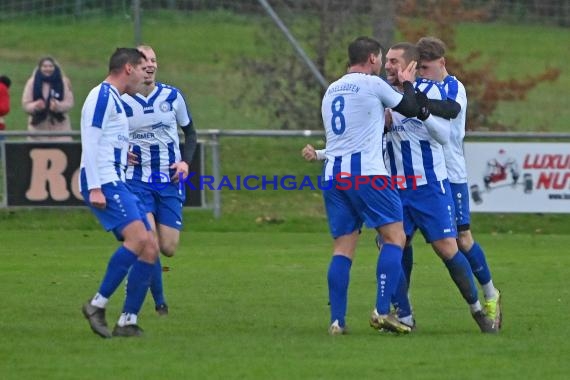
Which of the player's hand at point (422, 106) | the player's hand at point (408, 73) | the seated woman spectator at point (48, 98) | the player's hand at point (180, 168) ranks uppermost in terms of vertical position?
the player's hand at point (408, 73)

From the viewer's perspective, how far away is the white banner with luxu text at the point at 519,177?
1748cm

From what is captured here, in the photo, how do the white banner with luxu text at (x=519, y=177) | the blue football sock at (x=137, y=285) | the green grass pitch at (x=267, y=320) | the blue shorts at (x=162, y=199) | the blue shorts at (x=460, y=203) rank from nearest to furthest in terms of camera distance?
the green grass pitch at (x=267, y=320) < the blue football sock at (x=137, y=285) < the blue shorts at (x=460, y=203) < the blue shorts at (x=162, y=199) < the white banner with luxu text at (x=519, y=177)

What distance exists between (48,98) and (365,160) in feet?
35.0

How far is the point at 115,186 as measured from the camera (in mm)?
9172

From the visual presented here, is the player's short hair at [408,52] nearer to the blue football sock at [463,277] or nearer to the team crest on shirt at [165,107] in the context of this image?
the blue football sock at [463,277]

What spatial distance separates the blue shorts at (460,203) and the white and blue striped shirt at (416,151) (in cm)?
44

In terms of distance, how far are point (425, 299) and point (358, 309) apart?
0.84 m

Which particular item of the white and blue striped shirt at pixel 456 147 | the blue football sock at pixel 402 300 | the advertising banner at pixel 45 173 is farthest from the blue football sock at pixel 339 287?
the advertising banner at pixel 45 173

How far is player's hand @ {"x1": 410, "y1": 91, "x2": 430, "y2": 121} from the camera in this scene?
936cm

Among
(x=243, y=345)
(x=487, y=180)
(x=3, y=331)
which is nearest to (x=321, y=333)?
(x=243, y=345)

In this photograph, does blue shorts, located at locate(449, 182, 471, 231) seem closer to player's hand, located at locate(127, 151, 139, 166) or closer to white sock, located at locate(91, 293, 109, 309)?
player's hand, located at locate(127, 151, 139, 166)

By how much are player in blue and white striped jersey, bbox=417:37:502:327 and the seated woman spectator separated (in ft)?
32.6

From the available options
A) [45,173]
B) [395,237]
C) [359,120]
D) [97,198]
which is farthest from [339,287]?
[45,173]

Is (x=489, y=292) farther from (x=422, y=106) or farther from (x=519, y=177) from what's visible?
(x=519, y=177)
